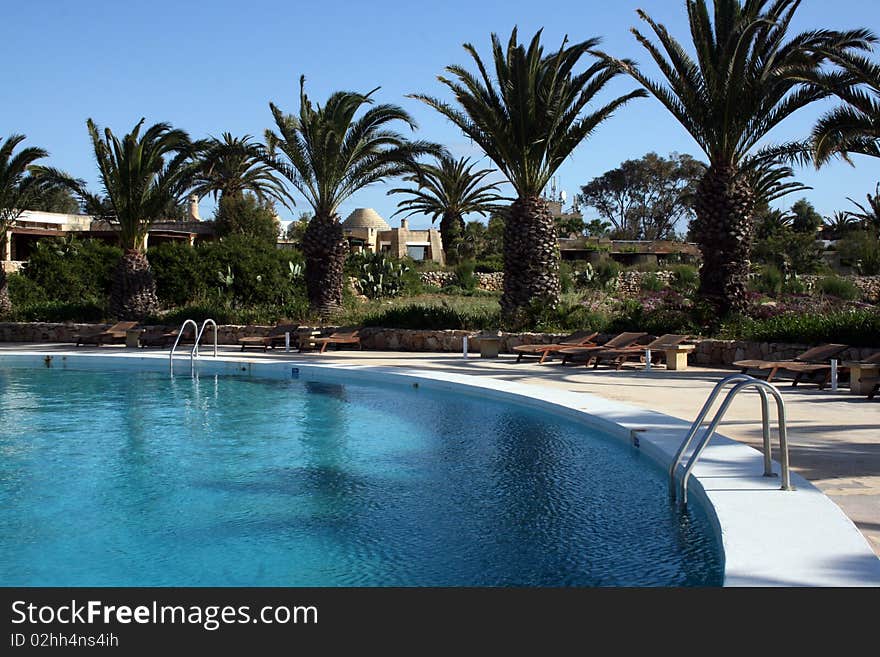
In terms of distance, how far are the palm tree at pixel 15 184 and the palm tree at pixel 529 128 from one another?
41.4ft

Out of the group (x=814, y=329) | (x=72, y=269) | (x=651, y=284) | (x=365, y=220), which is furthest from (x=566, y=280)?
(x=365, y=220)

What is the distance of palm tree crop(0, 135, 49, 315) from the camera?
25.6 meters

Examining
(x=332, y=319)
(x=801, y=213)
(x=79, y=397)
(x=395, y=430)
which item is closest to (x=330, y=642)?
(x=395, y=430)

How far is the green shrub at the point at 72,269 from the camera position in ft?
100

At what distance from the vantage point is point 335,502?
7.73 metres

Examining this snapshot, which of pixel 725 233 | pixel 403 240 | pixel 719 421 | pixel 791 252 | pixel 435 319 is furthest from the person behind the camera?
pixel 403 240

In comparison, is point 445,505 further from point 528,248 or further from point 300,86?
point 300,86

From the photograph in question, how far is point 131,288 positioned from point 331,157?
7.49 meters

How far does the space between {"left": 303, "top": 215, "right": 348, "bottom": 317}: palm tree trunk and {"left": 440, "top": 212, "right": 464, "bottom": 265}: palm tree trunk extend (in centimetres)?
2295

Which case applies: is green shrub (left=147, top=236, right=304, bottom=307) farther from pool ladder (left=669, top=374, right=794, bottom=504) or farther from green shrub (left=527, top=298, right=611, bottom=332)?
pool ladder (left=669, top=374, right=794, bottom=504)

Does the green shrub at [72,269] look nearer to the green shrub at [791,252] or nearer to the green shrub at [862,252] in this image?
the green shrub at [791,252]

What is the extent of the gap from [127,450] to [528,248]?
1221cm

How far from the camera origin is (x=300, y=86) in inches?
905

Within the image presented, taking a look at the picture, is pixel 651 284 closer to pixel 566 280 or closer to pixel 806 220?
pixel 566 280
